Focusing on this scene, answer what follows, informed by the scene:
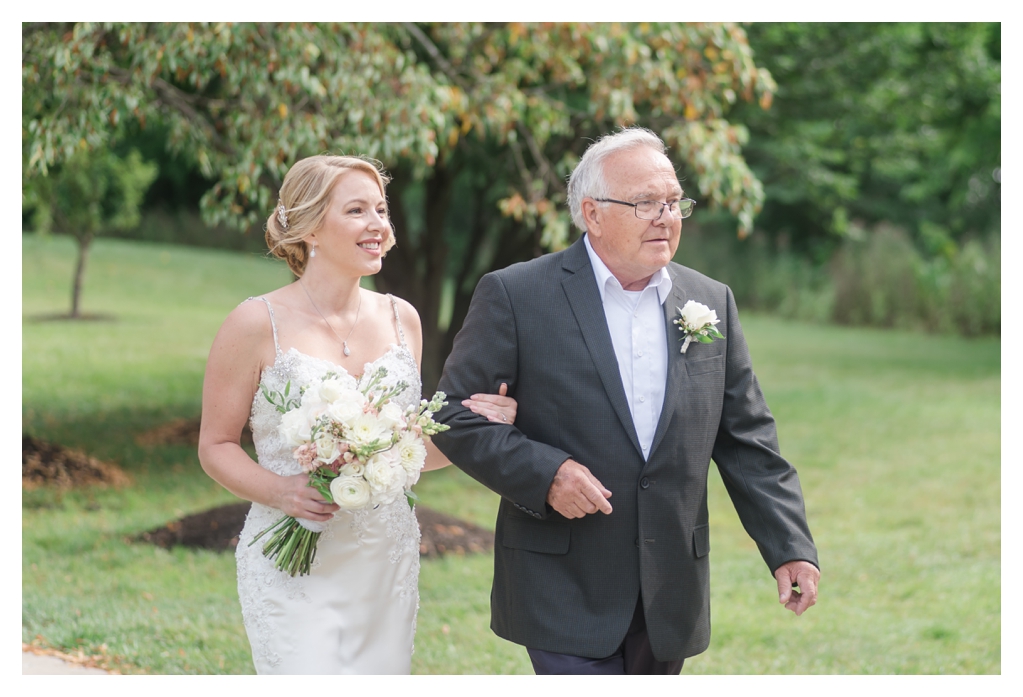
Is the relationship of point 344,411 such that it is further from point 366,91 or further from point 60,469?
point 60,469

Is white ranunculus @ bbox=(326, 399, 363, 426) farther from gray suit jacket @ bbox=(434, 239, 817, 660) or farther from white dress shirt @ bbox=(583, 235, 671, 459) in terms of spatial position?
white dress shirt @ bbox=(583, 235, 671, 459)

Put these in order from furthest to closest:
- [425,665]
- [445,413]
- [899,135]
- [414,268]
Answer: [899,135] < [414,268] < [425,665] < [445,413]

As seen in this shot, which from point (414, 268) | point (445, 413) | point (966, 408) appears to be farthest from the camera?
point (966, 408)

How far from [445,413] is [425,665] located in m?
2.96

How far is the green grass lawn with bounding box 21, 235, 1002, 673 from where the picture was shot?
19.6 feet

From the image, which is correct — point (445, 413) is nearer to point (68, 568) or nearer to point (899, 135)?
point (68, 568)

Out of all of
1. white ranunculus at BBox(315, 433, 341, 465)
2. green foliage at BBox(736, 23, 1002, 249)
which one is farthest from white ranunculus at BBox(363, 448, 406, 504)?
green foliage at BBox(736, 23, 1002, 249)

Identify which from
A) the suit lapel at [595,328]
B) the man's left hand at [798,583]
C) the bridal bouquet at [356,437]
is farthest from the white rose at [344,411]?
the man's left hand at [798,583]

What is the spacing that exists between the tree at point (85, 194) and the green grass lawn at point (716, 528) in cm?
192

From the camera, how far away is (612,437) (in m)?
3.19

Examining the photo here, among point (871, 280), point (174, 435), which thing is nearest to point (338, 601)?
point (174, 435)

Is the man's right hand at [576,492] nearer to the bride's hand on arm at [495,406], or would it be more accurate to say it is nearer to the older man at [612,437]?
the older man at [612,437]

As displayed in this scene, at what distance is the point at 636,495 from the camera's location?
321 cm

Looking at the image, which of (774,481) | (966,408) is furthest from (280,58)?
(966,408)
